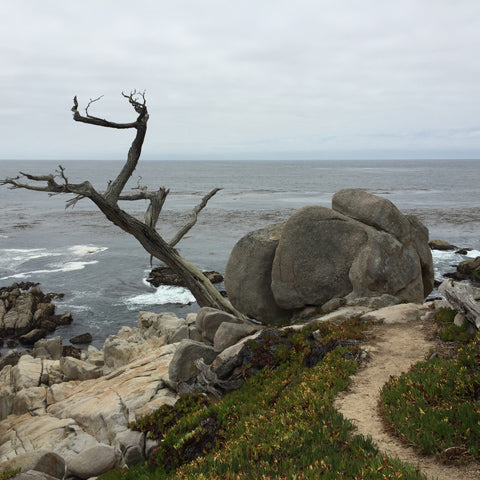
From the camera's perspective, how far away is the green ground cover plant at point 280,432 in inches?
257

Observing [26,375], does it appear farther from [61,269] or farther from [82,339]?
[61,269]

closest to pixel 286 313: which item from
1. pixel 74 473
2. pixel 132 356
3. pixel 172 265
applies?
pixel 172 265

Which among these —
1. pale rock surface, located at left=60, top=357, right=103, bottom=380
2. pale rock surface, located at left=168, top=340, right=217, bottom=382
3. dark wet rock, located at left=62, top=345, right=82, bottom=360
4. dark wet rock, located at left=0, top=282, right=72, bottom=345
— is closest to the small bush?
pale rock surface, located at left=168, top=340, right=217, bottom=382

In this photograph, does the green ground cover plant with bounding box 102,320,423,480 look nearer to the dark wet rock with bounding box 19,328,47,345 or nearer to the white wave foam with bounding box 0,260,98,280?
the dark wet rock with bounding box 19,328,47,345

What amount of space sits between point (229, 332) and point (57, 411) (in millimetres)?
7002

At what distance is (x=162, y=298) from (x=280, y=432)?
29.1m

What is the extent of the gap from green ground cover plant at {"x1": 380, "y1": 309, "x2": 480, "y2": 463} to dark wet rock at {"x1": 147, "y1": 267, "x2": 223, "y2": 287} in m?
29.8

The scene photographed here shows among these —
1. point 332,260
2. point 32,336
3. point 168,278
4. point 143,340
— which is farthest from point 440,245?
point 32,336

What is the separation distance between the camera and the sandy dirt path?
6387 millimetres

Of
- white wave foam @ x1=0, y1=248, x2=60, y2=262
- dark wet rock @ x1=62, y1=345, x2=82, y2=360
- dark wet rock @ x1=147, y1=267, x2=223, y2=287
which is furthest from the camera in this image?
white wave foam @ x1=0, y1=248, x2=60, y2=262

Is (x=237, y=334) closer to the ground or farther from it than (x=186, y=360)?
farther from it

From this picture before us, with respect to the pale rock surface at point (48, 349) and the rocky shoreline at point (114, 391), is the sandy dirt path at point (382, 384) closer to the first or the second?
the rocky shoreline at point (114, 391)

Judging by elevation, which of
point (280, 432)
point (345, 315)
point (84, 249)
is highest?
point (280, 432)

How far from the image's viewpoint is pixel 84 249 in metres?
52.4
